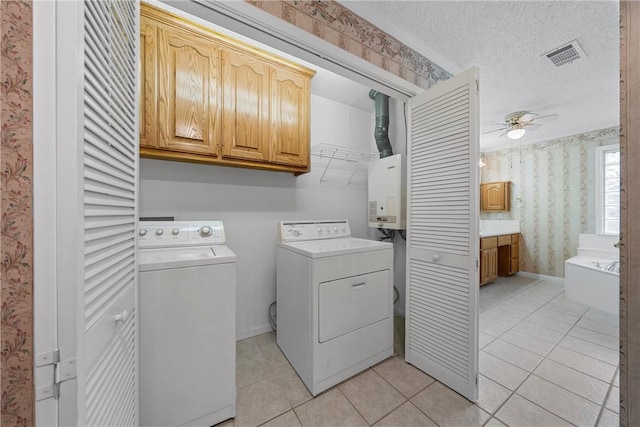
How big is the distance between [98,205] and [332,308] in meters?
1.31

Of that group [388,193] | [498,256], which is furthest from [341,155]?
[498,256]

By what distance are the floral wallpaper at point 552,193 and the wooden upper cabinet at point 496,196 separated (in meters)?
0.18

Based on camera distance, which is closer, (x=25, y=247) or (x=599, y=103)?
(x=25, y=247)

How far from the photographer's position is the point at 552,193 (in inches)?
157

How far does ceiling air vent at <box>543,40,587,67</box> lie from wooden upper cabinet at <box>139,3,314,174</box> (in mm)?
1934

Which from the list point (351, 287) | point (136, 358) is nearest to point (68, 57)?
point (136, 358)

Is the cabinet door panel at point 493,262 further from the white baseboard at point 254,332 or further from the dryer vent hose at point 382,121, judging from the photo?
the white baseboard at point 254,332

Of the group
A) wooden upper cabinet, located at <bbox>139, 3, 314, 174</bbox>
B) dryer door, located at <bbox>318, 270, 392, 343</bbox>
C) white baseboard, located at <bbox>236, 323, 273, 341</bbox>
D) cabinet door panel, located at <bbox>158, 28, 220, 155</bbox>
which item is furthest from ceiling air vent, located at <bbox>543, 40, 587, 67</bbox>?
white baseboard, located at <bbox>236, 323, 273, 341</bbox>

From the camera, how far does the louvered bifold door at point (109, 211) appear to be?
59 centimetres

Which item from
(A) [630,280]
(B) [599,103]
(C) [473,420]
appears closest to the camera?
(A) [630,280]

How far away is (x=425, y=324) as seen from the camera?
1723 millimetres

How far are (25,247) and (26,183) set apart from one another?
0.44 feet

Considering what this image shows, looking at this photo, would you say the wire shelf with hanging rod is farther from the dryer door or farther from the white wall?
the dryer door

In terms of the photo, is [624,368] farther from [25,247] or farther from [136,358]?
[136,358]
